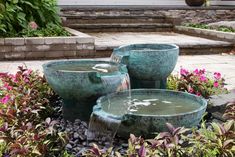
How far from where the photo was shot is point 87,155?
8.60ft

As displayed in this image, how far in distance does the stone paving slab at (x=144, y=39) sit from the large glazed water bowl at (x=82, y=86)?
14.8ft

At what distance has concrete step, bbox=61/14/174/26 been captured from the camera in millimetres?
10859

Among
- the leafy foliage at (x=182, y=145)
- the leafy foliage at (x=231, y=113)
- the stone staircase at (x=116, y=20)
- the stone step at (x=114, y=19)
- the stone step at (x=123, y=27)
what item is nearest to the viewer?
the leafy foliage at (x=182, y=145)

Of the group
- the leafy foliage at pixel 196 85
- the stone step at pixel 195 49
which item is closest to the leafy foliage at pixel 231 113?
the leafy foliage at pixel 196 85

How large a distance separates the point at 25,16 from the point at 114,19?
357 centimetres

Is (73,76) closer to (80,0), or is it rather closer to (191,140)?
(191,140)

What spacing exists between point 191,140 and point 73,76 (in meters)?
A: 1.01

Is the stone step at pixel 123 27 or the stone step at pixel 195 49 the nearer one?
the stone step at pixel 195 49

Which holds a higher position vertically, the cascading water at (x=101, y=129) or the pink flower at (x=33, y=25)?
the pink flower at (x=33, y=25)

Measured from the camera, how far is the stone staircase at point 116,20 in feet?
35.2

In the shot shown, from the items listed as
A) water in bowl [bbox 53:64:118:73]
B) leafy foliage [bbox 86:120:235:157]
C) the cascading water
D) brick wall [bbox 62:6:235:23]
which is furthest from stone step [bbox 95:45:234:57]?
leafy foliage [bbox 86:120:235:157]

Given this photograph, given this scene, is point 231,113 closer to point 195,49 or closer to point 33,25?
point 33,25

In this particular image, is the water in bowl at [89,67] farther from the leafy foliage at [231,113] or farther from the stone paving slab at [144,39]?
the stone paving slab at [144,39]

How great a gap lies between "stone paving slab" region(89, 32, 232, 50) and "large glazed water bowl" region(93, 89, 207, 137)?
4.57m
